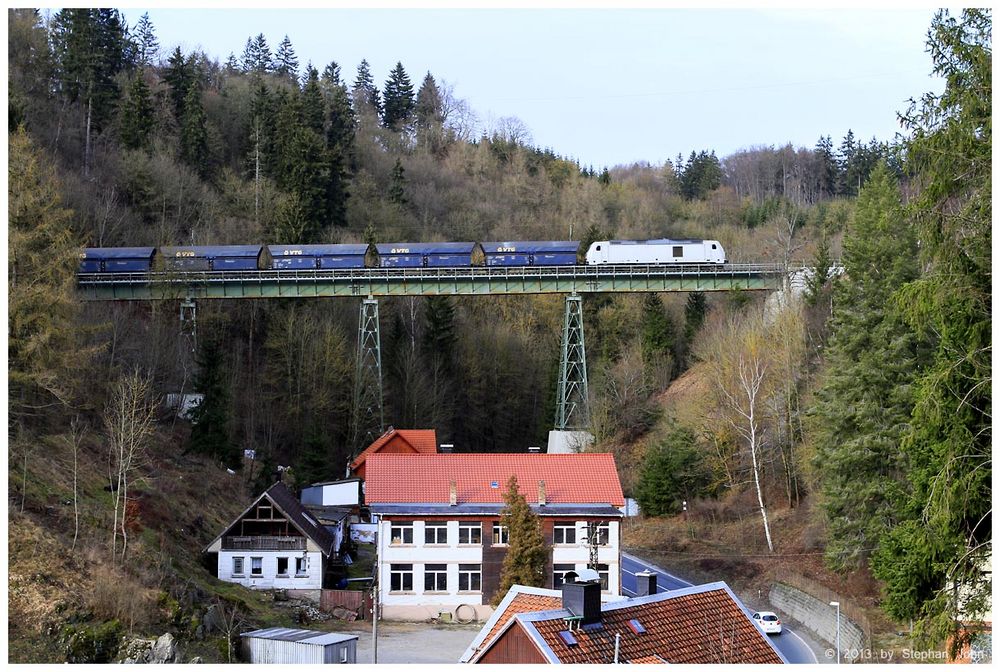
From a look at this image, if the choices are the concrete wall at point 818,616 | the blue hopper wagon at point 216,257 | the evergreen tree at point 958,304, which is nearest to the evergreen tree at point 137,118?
the blue hopper wagon at point 216,257

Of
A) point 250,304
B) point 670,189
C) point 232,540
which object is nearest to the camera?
point 232,540

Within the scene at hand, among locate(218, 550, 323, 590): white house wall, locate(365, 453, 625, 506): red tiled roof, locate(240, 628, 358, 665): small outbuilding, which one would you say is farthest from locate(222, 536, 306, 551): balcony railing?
locate(240, 628, 358, 665): small outbuilding

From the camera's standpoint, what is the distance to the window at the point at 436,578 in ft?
95.2

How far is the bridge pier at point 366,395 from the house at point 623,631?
94.6ft

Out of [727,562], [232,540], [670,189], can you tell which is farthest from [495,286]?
[670,189]

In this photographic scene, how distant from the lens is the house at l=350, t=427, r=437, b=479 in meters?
42.2

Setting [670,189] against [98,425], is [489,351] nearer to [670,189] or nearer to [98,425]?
[98,425]

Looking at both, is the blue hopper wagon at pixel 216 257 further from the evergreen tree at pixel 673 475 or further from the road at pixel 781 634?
the road at pixel 781 634

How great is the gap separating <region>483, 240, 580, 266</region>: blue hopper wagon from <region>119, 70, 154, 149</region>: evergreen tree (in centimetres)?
2371

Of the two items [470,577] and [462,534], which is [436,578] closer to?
[470,577]

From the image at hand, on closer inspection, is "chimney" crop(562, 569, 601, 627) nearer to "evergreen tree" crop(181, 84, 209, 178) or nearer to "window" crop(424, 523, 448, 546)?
"window" crop(424, 523, 448, 546)

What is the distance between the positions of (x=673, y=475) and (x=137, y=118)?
4042cm

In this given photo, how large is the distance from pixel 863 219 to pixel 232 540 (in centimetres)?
1869

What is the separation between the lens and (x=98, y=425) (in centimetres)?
3550
